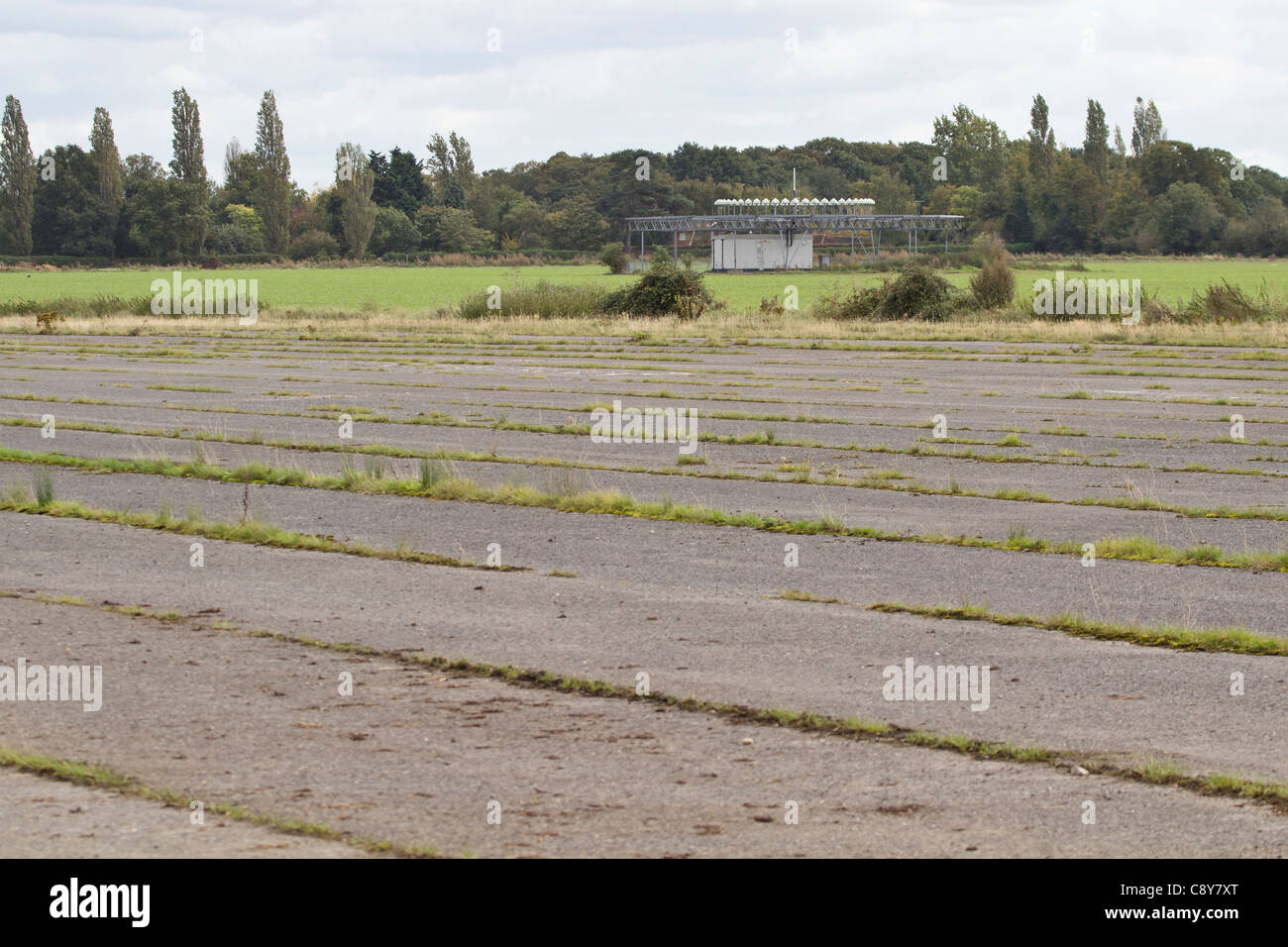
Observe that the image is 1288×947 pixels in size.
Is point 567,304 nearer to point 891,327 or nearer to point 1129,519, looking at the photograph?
point 891,327

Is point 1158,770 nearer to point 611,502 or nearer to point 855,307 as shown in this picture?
point 611,502

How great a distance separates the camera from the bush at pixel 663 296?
48.1 meters

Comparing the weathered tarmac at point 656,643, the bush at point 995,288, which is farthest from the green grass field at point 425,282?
the weathered tarmac at point 656,643

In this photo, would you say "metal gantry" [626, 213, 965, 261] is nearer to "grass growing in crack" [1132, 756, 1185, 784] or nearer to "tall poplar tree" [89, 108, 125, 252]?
"tall poplar tree" [89, 108, 125, 252]

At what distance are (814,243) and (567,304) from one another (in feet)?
338

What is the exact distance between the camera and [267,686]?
28.6 feet

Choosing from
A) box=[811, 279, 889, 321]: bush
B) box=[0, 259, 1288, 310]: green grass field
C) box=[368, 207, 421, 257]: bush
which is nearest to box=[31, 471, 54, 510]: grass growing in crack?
box=[811, 279, 889, 321]: bush

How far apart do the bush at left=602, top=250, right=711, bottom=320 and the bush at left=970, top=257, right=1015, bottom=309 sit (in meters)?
8.88

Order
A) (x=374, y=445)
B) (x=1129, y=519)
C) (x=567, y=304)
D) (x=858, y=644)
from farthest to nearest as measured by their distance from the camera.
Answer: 1. (x=567, y=304)
2. (x=374, y=445)
3. (x=1129, y=519)
4. (x=858, y=644)

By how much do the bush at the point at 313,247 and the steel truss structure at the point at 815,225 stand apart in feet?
95.8

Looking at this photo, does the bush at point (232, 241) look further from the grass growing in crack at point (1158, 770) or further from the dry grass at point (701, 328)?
the grass growing in crack at point (1158, 770)

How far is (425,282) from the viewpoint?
338 ft

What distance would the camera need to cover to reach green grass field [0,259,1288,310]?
70.8 metres
